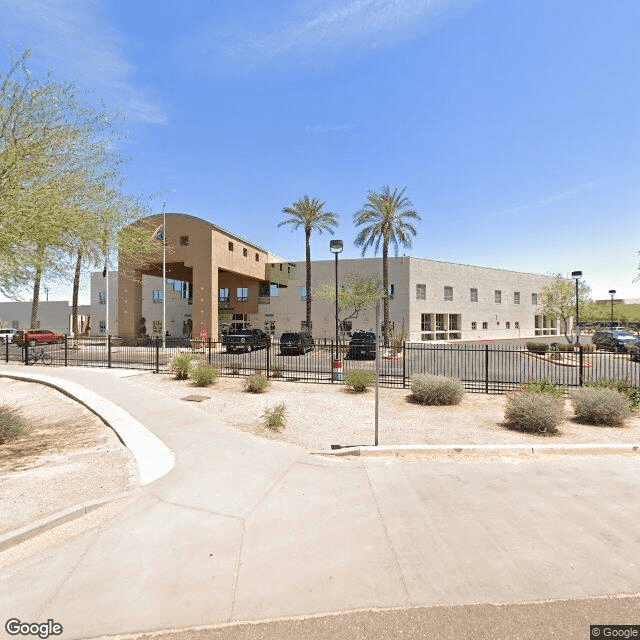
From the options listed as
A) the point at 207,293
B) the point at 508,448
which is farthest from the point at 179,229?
the point at 508,448

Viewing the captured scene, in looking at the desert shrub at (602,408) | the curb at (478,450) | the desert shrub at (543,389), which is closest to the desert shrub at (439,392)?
the desert shrub at (543,389)

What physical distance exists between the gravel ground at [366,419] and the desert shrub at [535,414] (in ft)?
1.05

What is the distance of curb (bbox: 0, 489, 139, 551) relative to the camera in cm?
389

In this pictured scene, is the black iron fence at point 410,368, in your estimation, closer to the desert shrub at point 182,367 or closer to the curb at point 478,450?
the desert shrub at point 182,367

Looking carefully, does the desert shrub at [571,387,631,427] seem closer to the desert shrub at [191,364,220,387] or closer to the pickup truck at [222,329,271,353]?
the desert shrub at [191,364,220,387]

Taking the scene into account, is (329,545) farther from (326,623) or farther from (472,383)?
(472,383)

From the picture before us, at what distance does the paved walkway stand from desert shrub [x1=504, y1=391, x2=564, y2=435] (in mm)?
1839

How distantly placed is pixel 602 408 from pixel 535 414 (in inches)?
80.7

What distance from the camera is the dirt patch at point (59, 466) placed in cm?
480

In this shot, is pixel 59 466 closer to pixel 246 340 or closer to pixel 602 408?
pixel 602 408

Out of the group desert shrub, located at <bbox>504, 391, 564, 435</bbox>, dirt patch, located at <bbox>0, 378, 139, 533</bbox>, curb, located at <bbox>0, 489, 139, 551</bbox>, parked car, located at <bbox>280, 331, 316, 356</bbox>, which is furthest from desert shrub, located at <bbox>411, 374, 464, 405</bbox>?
parked car, located at <bbox>280, 331, 316, 356</bbox>

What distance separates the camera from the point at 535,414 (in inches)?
314

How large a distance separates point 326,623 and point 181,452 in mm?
4672

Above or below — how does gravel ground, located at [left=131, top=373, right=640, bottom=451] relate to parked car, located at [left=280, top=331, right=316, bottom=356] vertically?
below
